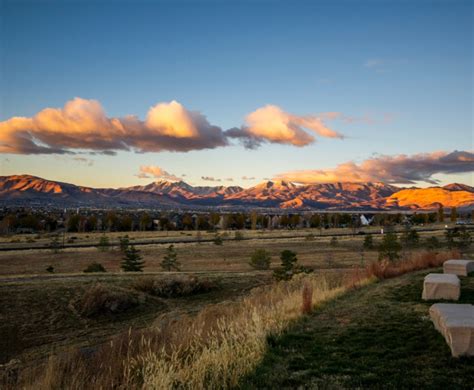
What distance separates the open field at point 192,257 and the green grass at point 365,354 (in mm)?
36037

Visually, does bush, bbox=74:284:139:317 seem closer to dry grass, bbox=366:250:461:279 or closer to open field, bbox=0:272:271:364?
open field, bbox=0:272:271:364

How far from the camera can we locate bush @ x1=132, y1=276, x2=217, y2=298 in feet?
86.1

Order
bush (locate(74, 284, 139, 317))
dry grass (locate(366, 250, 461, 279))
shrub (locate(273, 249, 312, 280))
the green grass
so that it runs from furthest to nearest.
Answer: shrub (locate(273, 249, 312, 280)), bush (locate(74, 284, 139, 317)), dry grass (locate(366, 250, 461, 279)), the green grass

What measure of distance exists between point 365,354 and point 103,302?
1786cm

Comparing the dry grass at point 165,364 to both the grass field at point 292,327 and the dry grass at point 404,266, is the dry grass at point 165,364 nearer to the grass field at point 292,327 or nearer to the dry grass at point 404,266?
the grass field at point 292,327

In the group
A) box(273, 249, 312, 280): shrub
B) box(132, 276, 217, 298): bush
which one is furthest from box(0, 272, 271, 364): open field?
box(273, 249, 312, 280): shrub

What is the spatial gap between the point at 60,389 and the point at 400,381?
5734mm

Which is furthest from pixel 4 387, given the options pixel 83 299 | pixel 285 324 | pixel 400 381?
pixel 83 299

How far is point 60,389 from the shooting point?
6.93m

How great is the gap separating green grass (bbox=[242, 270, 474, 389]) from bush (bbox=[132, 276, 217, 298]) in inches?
595

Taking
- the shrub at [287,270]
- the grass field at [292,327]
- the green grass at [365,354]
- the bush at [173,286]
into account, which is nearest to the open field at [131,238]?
the shrub at [287,270]

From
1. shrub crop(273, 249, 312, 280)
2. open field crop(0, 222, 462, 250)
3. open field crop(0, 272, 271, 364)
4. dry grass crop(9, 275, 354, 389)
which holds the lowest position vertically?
open field crop(0, 222, 462, 250)

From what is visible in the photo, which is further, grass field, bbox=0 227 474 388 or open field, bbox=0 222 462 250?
open field, bbox=0 222 462 250

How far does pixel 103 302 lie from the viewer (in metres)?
22.7
